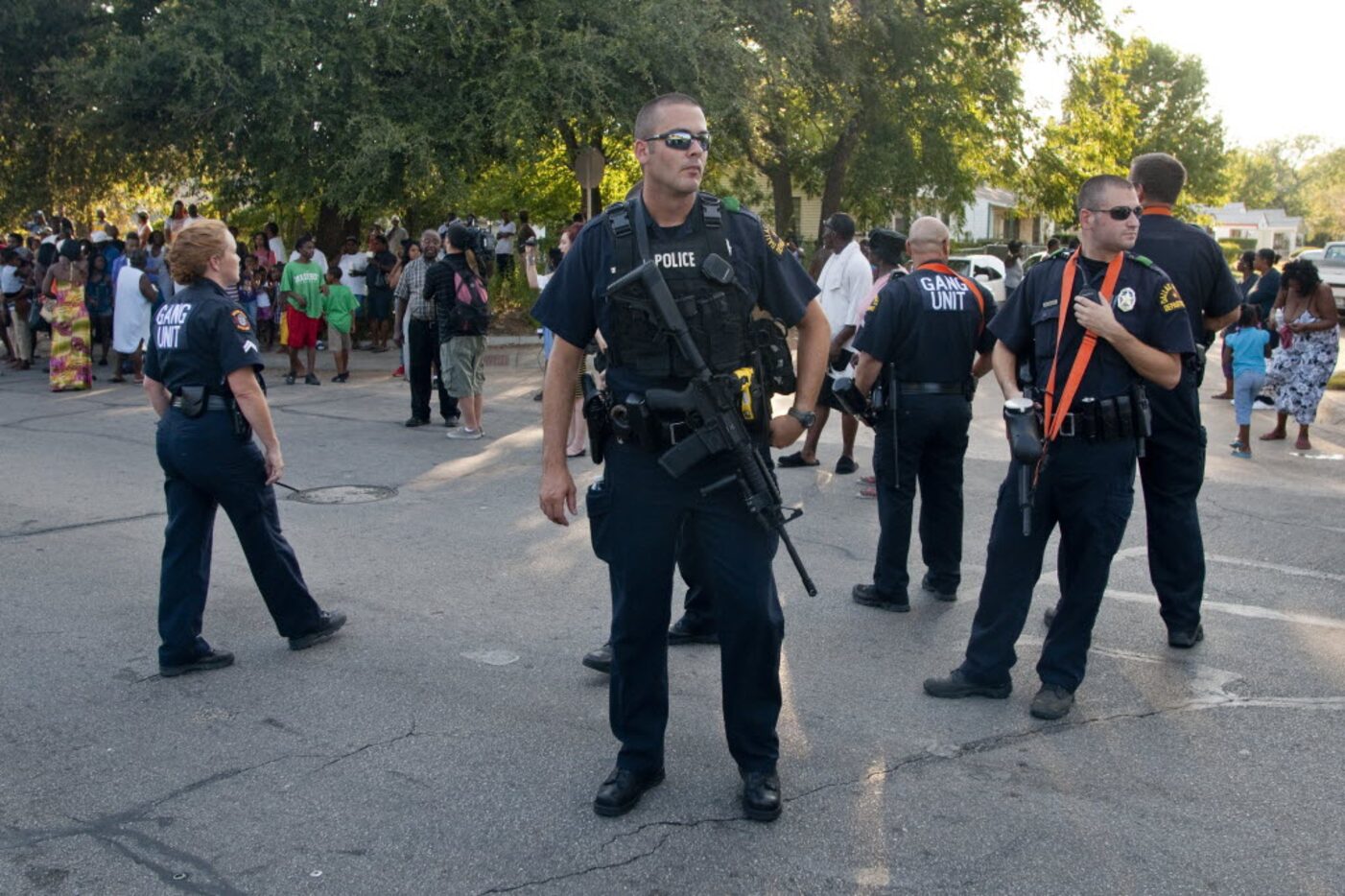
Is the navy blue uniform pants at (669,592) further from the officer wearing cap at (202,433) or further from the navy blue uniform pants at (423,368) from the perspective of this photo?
the navy blue uniform pants at (423,368)

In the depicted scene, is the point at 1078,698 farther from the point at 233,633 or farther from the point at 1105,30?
the point at 1105,30

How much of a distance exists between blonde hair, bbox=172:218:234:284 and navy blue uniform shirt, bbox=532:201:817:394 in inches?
73.0

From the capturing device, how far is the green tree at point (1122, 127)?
27.4 meters

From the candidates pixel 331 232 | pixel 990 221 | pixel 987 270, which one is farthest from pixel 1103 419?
pixel 990 221

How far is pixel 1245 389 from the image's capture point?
428 inches

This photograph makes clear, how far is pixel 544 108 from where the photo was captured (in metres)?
16.5

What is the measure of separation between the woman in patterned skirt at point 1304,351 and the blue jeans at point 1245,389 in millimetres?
373

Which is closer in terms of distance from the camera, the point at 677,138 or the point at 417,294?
the point at 677,138

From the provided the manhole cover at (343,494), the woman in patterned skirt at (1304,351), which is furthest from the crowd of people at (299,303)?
the woman in patterned skirt at (1304,351)

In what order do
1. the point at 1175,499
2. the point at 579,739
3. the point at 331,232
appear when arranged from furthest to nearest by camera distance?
the point at 331,232
the point at 1175,499
the point at 579,739

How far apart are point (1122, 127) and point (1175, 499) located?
39.9 metres

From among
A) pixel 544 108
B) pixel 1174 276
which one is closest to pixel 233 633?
pixel 1174 276

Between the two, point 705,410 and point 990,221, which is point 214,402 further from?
point 990,221

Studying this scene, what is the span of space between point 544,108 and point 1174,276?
1239cm
